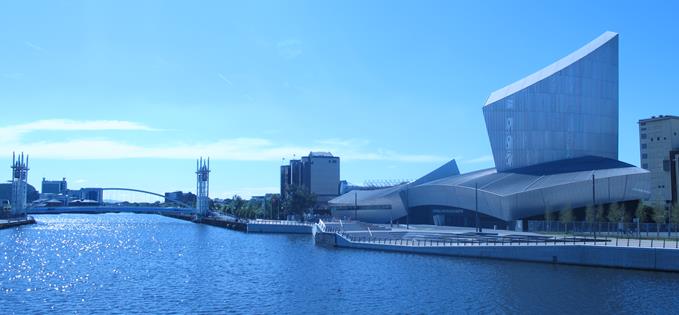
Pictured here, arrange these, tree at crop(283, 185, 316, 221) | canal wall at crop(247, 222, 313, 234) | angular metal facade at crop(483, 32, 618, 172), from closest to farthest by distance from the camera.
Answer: angular metal facade at crop(483, 32, 618, 172)
canal wall at crop(247, 222, 313, 234)
tree at crop(283, 185, 316, 221)

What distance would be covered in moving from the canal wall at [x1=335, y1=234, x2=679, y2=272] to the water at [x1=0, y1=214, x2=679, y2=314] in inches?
54.2

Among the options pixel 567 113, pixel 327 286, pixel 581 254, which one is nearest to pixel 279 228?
pixel 567 113

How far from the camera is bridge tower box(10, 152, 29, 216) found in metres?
169

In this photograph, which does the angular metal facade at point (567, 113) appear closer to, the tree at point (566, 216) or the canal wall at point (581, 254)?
the tree at point (566, 216)

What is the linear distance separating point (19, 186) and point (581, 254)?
150176mm

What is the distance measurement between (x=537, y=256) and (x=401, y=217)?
192 ft

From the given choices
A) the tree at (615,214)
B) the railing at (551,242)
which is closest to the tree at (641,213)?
the tree at (615,214)

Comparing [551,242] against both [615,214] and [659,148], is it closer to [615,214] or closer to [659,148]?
[615,214]

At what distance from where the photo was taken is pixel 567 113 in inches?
3602

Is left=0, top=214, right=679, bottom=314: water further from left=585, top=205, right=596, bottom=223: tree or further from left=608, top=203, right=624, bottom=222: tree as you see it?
left=608, top=203, right=624, bottom=222: tree

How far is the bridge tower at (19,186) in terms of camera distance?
169 metres

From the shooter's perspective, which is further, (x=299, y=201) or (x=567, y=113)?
(x=299, y=201)

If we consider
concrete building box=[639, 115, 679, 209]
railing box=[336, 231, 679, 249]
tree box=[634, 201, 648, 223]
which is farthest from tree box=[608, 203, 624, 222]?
concrete building box=[639, 115, 679, 209]

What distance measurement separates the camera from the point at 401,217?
4338 inches
